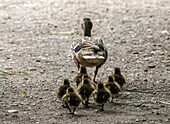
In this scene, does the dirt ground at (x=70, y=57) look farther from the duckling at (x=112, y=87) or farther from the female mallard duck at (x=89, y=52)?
the female mallard duck at (x=89, y=52)

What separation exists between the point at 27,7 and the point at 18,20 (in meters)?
2.38

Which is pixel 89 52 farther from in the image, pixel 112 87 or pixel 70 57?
pixel 70 57

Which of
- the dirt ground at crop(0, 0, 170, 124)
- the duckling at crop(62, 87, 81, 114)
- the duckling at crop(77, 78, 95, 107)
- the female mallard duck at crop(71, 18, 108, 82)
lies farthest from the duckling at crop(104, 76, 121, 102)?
the duckling at crop(62, 87, 81, 114)

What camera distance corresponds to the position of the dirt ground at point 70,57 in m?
6.44

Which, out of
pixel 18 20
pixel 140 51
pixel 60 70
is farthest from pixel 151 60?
pixel 18 20

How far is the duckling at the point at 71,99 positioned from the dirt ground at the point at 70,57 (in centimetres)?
17

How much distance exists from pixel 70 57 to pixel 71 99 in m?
4.41

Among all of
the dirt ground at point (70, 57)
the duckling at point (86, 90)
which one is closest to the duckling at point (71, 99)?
the dirt ground at point (70, 57)

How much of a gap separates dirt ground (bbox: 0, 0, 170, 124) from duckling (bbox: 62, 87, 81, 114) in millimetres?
173

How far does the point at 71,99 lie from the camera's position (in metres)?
6.14

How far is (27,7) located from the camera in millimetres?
17281

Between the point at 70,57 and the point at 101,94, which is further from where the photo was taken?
the point at 70,57

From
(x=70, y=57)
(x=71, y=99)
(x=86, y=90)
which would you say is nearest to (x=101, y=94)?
(x=86, y=90)

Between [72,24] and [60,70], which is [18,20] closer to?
[72,24]
